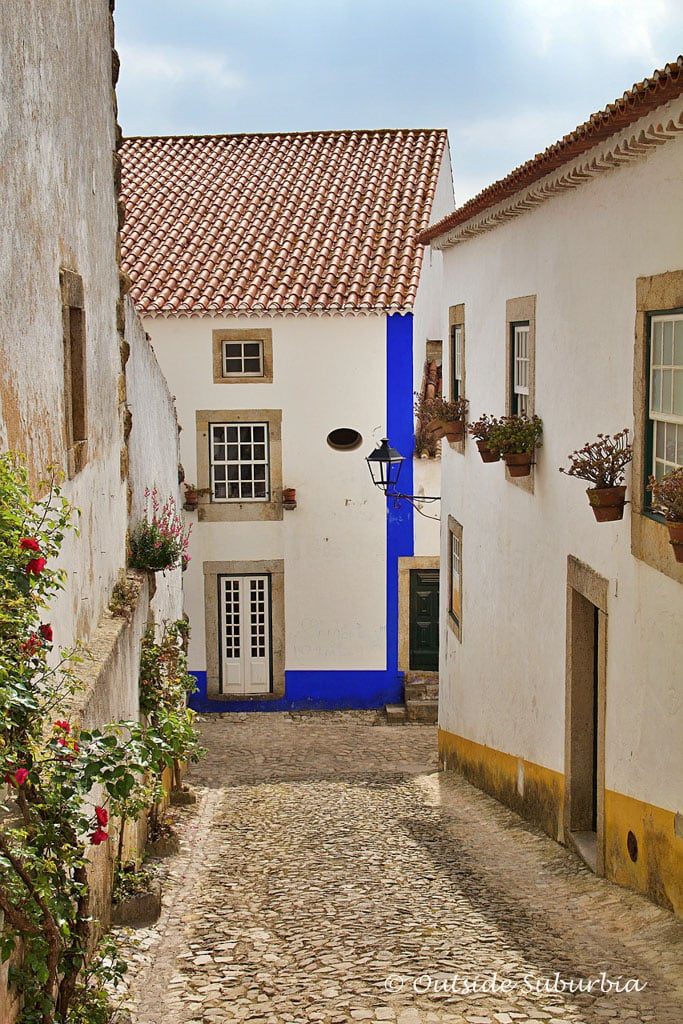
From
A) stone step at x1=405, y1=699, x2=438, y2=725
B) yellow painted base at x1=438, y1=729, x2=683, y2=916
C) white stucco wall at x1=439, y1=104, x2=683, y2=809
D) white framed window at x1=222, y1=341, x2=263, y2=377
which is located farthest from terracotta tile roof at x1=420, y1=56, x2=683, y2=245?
stone step at x1=405, y1=699, x2=438, y2=725

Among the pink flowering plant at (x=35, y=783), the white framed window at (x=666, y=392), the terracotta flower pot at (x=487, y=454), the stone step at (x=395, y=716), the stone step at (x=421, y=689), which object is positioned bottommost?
the stone step at (x=395, y=716)

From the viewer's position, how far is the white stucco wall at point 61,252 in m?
5.77

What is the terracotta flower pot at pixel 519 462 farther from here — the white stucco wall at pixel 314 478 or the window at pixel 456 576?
the white stucco wall at pixel 314 478

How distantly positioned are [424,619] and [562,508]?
9.90m

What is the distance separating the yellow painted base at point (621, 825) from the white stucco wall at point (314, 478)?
7.47 m

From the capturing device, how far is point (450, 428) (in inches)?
489

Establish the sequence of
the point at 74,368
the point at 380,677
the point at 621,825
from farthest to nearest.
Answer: the point at 380,677, the point at 74,368, the point at 621,825

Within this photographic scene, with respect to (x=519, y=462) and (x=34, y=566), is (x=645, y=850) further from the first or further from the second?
(x=34, y=566)

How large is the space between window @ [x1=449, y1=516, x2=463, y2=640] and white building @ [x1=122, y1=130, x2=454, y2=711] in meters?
4.34

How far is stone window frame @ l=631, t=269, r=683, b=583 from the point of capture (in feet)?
21.2

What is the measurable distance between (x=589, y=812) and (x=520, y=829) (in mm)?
1101

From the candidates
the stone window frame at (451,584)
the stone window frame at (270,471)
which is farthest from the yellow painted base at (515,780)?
the stone window frame at (270,471)

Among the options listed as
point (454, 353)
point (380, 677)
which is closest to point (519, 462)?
point (454, 353)

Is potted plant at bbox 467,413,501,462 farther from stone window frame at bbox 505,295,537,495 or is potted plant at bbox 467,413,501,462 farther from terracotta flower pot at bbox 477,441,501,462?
stone window frame at bbox 505,295,537,495
